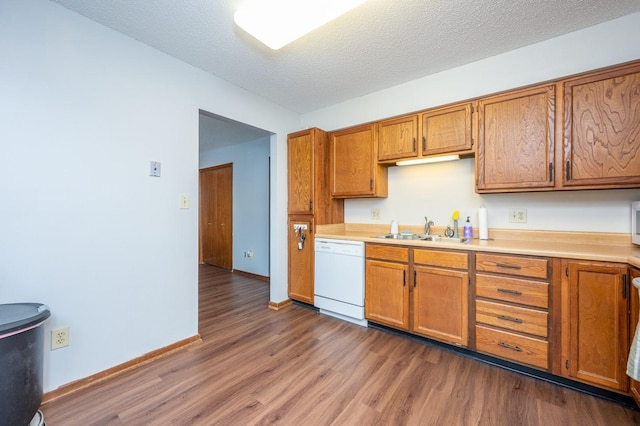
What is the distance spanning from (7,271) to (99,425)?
3.25 feet

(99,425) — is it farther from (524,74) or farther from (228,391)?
(524,74)

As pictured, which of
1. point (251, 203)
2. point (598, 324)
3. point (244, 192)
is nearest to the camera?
point (598, 324)

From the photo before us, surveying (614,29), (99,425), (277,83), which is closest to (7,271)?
(99,425)

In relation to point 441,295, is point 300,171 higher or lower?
higher

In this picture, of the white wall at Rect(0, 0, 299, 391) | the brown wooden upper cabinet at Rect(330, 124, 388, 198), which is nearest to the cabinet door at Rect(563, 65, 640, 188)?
the brown wooden upper cabinet at Rect(330, 124, 388, 198)

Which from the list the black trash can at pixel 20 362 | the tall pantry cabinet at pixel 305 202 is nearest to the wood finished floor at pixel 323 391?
the black trash can at pixel 20 362

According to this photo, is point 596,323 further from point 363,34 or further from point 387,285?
point 363,34

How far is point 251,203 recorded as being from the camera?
4598 mm

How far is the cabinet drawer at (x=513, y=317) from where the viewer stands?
1.73 meters

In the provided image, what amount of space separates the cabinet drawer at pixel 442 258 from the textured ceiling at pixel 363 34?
5.43 ft

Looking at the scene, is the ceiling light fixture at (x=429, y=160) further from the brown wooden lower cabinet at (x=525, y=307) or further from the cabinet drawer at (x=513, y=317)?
the cabinet drawer at (x=513, y=317)

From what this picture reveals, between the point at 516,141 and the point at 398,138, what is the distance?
972mm

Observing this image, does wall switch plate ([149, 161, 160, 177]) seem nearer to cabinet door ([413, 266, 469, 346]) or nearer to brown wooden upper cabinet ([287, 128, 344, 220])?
brown wooden upper cabinet ([287, 128, 344, 220])

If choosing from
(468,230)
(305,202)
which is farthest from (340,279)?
(468,230)
